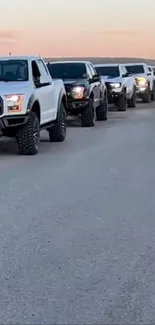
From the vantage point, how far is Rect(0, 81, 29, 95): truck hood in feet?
43.8

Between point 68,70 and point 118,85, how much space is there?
5.20m

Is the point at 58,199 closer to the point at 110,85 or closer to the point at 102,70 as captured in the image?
the point at 110,85

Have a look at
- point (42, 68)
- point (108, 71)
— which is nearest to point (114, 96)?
point (108, 71)

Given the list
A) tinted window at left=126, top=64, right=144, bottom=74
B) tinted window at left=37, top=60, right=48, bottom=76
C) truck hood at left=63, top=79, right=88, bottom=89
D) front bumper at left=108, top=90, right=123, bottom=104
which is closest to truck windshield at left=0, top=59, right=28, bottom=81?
tinted window at left=37, top=60, right=48, bottom=76

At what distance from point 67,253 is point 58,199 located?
2581mm

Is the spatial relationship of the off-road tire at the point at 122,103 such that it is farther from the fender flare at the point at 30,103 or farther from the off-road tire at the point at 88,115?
the fender flare at the point at 30,103

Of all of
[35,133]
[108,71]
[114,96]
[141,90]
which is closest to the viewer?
[35,133]

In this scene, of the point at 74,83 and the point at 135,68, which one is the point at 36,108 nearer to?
the point at 74,83

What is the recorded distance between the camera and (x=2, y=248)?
22.1 ft

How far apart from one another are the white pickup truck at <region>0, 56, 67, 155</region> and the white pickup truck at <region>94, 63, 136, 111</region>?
1003 centimetres

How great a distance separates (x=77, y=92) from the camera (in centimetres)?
1978

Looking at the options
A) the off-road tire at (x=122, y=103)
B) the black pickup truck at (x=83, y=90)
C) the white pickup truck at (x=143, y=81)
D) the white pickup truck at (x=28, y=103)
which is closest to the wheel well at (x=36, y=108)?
the white pickup truck at (x=28, y=103)

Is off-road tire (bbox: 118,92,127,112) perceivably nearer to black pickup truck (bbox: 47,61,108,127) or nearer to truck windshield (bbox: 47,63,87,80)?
black pickup truck (bbox: 47,61,108,127)

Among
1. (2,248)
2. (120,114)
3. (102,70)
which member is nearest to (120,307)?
(2,248)
